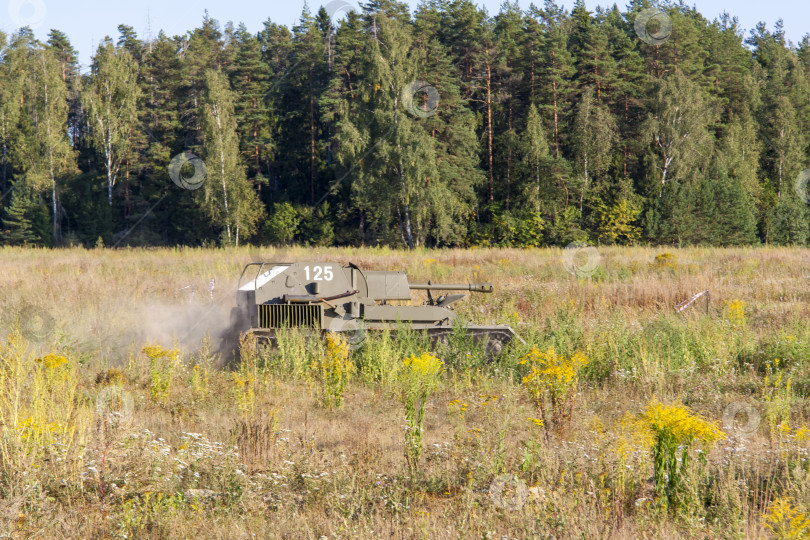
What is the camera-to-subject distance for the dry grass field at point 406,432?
4496mm

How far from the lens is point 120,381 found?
24.6 ft

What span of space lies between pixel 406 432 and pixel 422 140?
3175 centimetres

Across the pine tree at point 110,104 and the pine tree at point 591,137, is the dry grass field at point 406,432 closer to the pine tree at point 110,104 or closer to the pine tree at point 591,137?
the pine tree at point 591,137

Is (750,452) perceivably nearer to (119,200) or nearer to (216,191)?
(216,191)

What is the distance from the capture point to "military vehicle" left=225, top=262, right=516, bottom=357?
9336 millimetres

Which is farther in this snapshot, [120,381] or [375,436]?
[120,381]

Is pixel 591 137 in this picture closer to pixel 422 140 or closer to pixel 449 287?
pixel 422 140

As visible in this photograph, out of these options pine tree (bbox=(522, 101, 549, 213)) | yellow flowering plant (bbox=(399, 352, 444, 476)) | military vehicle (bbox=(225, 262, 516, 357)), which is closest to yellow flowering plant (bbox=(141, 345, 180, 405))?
military vehicle (bbox=(225, 262, 516, 357))

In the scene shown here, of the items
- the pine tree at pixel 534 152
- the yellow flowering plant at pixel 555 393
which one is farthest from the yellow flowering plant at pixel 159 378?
the pine tree at pixel 534 152

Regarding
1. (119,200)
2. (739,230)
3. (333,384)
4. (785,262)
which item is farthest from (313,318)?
(119,200)

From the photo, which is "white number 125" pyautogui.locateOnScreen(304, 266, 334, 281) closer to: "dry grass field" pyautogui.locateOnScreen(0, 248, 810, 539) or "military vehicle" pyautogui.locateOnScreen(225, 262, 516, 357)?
"military vehicle" pyautogui.locateOnScreen(225, 262, 516, 357)

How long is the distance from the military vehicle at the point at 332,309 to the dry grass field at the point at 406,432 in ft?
1.11

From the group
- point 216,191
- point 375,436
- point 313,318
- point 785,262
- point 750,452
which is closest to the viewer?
point 750,452

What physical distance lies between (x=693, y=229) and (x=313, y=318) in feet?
124
